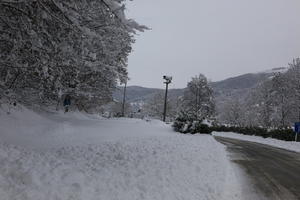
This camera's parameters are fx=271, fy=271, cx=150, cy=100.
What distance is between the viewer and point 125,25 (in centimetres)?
528

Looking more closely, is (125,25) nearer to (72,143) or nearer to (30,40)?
(30,40)

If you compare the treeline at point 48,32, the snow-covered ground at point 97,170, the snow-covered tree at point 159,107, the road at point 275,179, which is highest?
the snow-covered tree at point 159,107

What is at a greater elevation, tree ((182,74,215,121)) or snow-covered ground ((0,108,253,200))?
tree ((182,74,215,121))

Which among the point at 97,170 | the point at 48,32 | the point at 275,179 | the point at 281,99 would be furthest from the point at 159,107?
the point at 48,32

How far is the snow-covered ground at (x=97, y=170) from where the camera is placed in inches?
195

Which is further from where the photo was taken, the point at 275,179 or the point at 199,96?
the point at 199,96

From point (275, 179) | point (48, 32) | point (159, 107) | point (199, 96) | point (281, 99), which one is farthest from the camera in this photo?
point (159, 107)

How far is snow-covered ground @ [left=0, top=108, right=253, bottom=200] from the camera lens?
496 centimetres

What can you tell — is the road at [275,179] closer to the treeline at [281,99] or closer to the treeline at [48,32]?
the treeline at [48,32]

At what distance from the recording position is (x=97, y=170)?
6.46 metres

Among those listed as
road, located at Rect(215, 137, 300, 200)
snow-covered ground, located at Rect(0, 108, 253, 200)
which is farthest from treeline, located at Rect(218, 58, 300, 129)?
snow-covered ground, located at Rect(0, 108, 253, 200)

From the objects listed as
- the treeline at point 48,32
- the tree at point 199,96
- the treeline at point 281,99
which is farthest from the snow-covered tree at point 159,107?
the treeline at point 48,32

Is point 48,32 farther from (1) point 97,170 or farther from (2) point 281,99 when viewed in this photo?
(2) point 281,99

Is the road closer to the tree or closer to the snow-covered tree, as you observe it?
the tree
